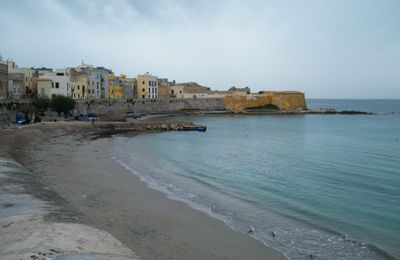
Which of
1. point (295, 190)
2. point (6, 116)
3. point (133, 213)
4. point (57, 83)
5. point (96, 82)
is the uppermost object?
A: point (96, 82)

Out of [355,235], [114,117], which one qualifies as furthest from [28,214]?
[114,117]

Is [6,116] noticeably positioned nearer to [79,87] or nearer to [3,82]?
[3,82]

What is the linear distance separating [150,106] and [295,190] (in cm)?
6950

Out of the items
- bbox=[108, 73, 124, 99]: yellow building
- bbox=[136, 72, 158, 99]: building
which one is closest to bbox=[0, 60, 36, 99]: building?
bbox=[108, 73, 124, 99]: yellow building

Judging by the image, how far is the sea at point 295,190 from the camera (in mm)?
10852

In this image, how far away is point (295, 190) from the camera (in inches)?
681

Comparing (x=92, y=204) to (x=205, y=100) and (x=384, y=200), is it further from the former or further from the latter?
(x=205, y=100)

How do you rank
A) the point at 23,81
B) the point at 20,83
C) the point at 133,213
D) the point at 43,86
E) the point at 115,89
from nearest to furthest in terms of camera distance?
the point at 133,213 → the point at 20,83 → the point at 23,81 → the point at 43,86 → the point at 115,89

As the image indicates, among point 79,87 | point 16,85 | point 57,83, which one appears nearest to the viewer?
point 16,85

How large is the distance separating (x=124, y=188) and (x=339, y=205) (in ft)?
27.2

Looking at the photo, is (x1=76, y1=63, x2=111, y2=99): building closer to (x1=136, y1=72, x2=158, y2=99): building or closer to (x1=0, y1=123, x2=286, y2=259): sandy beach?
(x1=136, y1=72, x2=158, y2=99): building

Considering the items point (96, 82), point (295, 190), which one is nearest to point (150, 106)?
point (96, 82)

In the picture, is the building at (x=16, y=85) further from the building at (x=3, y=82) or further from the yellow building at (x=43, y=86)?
the building at (x=3, y=82)

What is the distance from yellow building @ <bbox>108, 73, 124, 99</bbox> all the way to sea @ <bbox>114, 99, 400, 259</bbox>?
50208 mm
